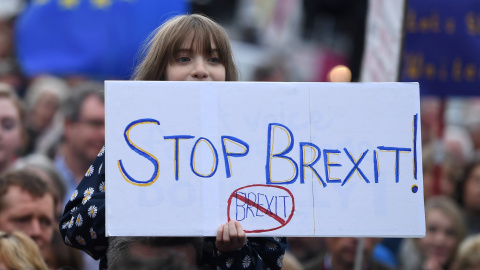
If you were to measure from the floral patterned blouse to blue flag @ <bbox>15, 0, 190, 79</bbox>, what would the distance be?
130 inches

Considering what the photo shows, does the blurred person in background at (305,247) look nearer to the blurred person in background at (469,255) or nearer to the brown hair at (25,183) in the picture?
the blurred person in background at (469,255)

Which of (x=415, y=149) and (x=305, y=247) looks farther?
(x=305, y=247)

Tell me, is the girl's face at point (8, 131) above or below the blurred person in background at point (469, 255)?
above

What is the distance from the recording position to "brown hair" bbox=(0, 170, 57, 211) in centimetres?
402

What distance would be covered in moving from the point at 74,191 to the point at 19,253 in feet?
2.03

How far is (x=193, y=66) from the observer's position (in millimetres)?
2891

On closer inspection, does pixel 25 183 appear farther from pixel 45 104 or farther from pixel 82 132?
pixel 45 104

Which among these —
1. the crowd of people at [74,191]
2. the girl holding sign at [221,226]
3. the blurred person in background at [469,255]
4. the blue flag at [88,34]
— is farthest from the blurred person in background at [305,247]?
the girl holding sign at [221,226]

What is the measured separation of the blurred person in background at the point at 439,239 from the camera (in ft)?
17.4

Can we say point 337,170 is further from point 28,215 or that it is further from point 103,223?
point 28,215

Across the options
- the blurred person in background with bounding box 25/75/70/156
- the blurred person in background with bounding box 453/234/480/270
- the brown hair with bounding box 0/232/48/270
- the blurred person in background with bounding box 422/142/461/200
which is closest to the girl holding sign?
the brown hair with bounding box 0/232/48/270

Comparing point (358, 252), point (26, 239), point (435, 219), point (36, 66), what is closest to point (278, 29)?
point (36, 66)

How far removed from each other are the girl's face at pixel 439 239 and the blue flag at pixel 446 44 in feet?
3.47

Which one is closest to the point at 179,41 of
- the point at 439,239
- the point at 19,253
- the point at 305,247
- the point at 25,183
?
the point at 19,253
